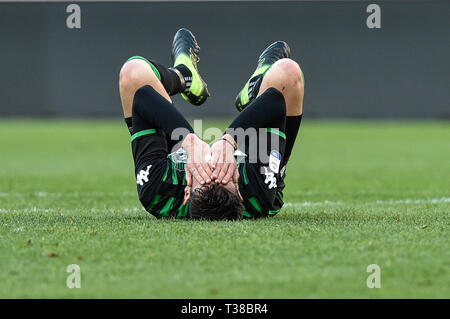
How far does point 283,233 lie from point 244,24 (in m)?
16.8

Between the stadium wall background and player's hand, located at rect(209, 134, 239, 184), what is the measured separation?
50.6 ft

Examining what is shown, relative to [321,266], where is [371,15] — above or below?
above

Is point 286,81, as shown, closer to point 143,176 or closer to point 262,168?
point 262,168

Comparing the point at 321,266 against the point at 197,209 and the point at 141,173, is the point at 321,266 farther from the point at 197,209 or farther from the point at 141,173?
the point at 141,173

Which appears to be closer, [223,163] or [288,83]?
[223,163]

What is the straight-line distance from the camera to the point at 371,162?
A: 34.5 feet

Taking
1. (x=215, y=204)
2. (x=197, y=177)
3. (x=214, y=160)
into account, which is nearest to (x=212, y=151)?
(x=214, y=160)

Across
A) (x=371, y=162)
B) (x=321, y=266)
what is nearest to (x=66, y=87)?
(x=371, y=162)

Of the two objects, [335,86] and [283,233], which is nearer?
[283,233]

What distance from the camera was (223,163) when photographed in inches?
159

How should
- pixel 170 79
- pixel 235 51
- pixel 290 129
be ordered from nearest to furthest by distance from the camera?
1. pixel 290 129
2. pixel 170 79
3. pixel 235 51

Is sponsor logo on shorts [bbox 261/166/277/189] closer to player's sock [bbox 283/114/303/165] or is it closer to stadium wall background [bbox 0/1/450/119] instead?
player's sock [bbox 283/114/303/165]

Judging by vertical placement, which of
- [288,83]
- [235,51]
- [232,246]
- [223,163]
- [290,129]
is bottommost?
[232,246]

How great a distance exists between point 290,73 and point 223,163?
31.1 inches
